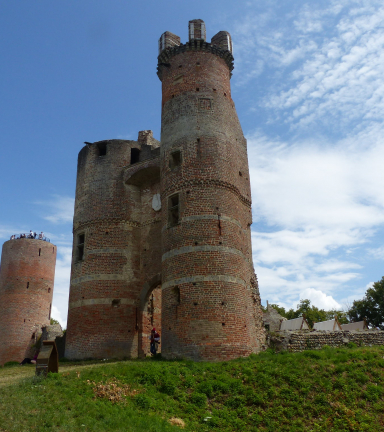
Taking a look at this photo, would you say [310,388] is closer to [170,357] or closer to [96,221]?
[170,357]

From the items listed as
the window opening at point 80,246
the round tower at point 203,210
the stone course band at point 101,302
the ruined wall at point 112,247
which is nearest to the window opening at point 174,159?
the round tower at point 203,210

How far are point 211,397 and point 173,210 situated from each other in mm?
9443

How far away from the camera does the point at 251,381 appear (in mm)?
13938

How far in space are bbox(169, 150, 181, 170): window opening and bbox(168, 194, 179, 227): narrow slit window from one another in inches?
60.3

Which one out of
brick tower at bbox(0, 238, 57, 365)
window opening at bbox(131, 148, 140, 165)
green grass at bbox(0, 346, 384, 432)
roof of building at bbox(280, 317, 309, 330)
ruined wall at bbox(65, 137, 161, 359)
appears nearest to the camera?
green grass at bbox(0, 346, 384, 432)

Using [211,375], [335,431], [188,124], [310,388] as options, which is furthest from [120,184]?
[335,431]

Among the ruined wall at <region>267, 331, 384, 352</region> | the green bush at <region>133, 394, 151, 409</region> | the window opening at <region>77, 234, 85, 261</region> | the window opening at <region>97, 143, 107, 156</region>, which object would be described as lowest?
the green bush at <region>133, 394, 151, 409</region>

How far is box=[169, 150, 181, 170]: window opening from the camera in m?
20.9

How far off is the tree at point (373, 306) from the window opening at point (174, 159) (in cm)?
3182

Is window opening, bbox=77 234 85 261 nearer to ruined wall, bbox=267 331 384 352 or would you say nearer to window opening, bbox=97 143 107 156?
window opening, bbox=97 143 107 156

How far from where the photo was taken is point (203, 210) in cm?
1897

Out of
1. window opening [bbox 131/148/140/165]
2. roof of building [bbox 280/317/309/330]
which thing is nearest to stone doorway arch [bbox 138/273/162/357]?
window opening [bbox 131/148/140/165]

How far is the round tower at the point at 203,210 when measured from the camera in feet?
56.4

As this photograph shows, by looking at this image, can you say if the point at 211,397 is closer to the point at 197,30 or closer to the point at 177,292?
the point at 177,292
